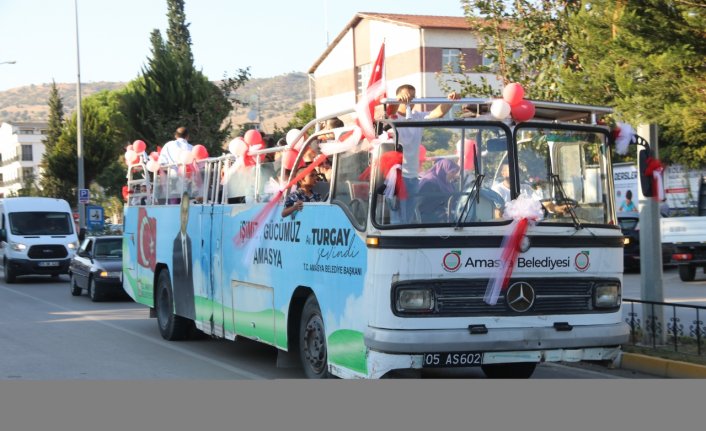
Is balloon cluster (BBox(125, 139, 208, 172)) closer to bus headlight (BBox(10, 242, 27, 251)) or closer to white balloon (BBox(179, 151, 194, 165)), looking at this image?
white balloon (BBox(179, 151, 194, 165))

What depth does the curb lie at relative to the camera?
1053 cm

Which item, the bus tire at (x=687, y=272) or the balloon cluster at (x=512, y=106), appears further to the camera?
the bus tire at (x=687, y=272)

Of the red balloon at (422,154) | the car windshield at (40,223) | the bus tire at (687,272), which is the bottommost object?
the bus tire at (687,272)

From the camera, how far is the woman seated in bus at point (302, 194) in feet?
32.4

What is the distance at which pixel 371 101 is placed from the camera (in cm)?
847

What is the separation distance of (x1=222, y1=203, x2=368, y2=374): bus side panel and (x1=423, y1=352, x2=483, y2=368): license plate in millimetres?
560

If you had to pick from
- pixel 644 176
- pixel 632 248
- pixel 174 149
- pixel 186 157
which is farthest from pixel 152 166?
pixel 632 248

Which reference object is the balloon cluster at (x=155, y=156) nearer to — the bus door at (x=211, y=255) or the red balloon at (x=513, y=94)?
the bus door at (x=211, y=255)

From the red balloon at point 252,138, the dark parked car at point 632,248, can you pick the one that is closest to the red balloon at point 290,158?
the red balloon at point 252,138

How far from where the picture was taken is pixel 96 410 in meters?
8.29

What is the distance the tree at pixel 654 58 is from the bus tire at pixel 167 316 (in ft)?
22.3

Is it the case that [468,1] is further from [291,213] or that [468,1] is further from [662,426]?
[662,426]

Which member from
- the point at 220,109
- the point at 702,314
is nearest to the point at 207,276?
the point at 702,314

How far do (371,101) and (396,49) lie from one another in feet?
165
